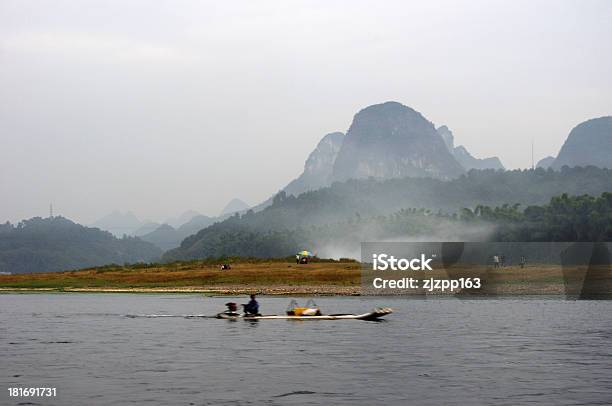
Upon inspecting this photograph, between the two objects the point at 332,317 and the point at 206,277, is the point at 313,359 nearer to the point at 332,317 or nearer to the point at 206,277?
the point at 332,317

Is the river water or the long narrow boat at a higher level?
the long narrow boat

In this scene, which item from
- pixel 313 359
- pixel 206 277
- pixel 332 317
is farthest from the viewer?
pixel 206 277

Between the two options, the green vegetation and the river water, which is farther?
the green vegetation

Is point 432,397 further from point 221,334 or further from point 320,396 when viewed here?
point 221,334

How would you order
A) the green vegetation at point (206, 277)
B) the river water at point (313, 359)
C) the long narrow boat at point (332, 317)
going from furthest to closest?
1. the green vegetation at point (206, 277)
2. the long narrow boat at point (332, 317)
3. the river water at point (313, 359)

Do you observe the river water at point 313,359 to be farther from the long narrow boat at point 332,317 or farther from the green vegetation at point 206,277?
the green vegetation at point 206,277

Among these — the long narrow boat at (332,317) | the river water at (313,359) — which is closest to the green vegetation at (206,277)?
the river water at (313,359)

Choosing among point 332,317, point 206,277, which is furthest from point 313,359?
point 206,277

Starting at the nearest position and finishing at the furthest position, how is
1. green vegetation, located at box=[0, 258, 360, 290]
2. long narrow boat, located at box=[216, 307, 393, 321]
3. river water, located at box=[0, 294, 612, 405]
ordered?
river water, located at box=[0, 294, 612, 405] < long narrow boat, located at box=[216, 307, 393, 321] < green vegetation, located at box=[0, 258, 360, 290]

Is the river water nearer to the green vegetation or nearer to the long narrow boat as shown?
the long narrow boat

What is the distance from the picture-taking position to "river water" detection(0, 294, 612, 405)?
3559 centimetres

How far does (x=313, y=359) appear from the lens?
47.1m

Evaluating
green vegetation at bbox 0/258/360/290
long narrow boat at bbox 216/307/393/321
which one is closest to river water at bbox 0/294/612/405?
long narrow boat at bbox 216/307/393/321

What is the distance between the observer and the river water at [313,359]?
35.6 metres
